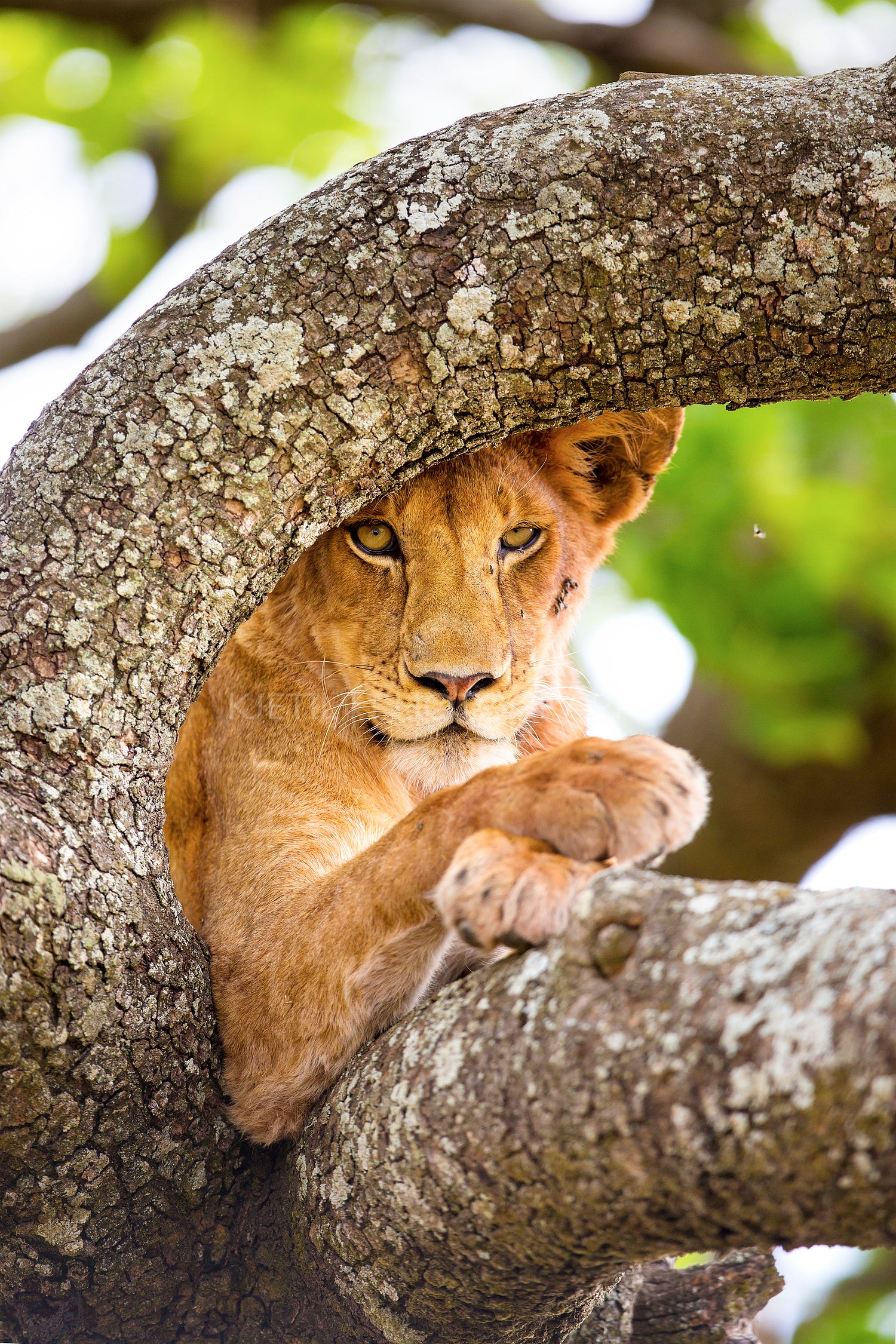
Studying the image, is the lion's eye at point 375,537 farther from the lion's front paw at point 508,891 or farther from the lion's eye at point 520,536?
the lion's front paw at point 508,891

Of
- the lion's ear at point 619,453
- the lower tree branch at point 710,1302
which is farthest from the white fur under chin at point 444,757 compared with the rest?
the lower tree branch at point 710,1302

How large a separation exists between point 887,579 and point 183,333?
3.99 metres

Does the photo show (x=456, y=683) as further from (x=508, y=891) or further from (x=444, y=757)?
(x=508, y=891)

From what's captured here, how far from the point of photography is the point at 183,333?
2.45 m

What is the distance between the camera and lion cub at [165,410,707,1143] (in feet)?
7.97

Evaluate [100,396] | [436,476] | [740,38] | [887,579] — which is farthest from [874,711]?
[100,396]

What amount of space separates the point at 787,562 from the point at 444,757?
300 cm

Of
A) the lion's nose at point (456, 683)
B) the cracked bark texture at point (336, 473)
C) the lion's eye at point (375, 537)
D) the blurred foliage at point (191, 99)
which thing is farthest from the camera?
the blurred foliage at point (191, 99)

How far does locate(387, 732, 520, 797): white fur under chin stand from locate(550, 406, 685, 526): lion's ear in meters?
0.81

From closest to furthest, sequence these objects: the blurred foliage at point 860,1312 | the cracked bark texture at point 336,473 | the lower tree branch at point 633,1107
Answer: the lower tree branch at point 633,1107 < the cracked bark texture at point 336,473 < the blurred foliage at point 860,1312

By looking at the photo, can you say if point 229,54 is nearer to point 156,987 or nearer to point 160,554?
point 160,554

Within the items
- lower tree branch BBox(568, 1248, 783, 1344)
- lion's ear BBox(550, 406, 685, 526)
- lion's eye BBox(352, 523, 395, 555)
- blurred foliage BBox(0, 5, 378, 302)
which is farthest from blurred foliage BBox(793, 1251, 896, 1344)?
blurred foliage BBox(0, 5, 378, 302)

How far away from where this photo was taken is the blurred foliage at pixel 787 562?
551 cm

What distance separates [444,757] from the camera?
3.27m
